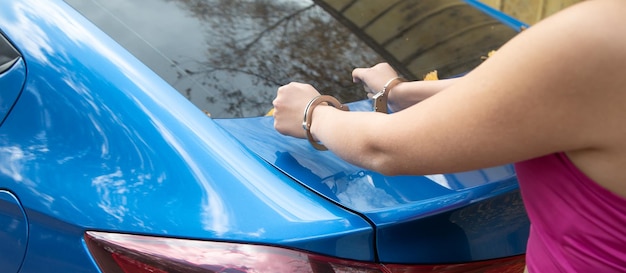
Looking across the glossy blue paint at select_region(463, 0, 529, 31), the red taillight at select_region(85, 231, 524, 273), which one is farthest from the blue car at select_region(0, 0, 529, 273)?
the glossy blue paint at select_region(463, 0, 529, 31)

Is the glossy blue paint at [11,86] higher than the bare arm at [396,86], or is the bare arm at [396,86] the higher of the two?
the bare arm at [396,86]

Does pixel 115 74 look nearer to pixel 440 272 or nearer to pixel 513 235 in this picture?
pixel 440 272

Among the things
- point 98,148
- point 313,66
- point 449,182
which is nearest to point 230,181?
point 98,148

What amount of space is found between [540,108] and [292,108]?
646mm

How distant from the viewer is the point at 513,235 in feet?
4.87

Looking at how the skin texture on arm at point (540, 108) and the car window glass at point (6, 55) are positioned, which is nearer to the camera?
the skin texture on arm at point (540, 108)

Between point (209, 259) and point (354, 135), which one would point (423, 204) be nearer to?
point (354, 135)

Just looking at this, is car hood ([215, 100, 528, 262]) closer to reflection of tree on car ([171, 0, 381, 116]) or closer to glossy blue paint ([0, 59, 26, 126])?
reflection of tree on car ([171, 0, 381, 116])

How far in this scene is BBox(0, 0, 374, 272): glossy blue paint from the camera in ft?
4.33

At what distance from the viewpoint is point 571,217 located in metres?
1.09

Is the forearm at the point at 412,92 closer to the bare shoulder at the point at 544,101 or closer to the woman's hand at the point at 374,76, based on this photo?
the woman's hand at the point at 374,76

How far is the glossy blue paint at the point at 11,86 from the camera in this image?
1.57 meters

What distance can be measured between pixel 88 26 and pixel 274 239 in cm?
73

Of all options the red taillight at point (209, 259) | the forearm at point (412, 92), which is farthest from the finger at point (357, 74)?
the red taillight at point (209, 259)
